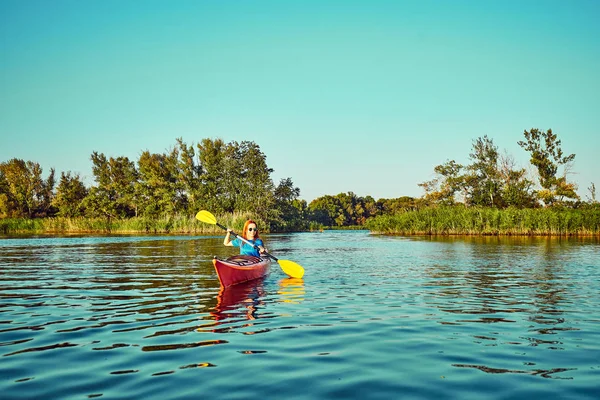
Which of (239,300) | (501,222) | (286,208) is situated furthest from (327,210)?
(239,300)

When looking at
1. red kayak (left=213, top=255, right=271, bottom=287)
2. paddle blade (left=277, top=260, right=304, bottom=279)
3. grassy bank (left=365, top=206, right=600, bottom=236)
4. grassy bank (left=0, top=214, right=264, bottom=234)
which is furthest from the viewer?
grassy bank (left=0, top=214, right=264, bottom=234)

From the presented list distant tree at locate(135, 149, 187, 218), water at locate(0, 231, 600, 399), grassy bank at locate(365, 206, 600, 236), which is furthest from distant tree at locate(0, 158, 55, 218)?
water at locate(0, 231, 600, 399)

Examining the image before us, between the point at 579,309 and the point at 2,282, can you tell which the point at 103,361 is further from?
the point at 2,282

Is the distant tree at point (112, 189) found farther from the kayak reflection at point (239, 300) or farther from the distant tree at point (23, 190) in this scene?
the kayak reflection at point (239, 300)

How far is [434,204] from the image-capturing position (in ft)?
193

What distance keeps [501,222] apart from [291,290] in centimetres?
3197

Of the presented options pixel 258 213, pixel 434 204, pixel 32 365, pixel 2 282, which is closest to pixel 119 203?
pixel 258 213

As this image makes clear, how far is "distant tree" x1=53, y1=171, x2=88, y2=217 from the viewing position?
211ft

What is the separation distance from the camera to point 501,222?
39219 mm

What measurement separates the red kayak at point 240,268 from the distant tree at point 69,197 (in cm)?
5560

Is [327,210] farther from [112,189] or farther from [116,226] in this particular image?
[116,226]

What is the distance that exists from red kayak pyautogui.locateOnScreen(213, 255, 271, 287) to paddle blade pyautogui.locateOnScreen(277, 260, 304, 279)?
641mm

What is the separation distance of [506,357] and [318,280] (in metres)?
7.63

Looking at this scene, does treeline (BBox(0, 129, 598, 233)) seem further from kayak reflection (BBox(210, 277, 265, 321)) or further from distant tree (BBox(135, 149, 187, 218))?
kayak reflection (BBox(210, 277, 265, 321))
